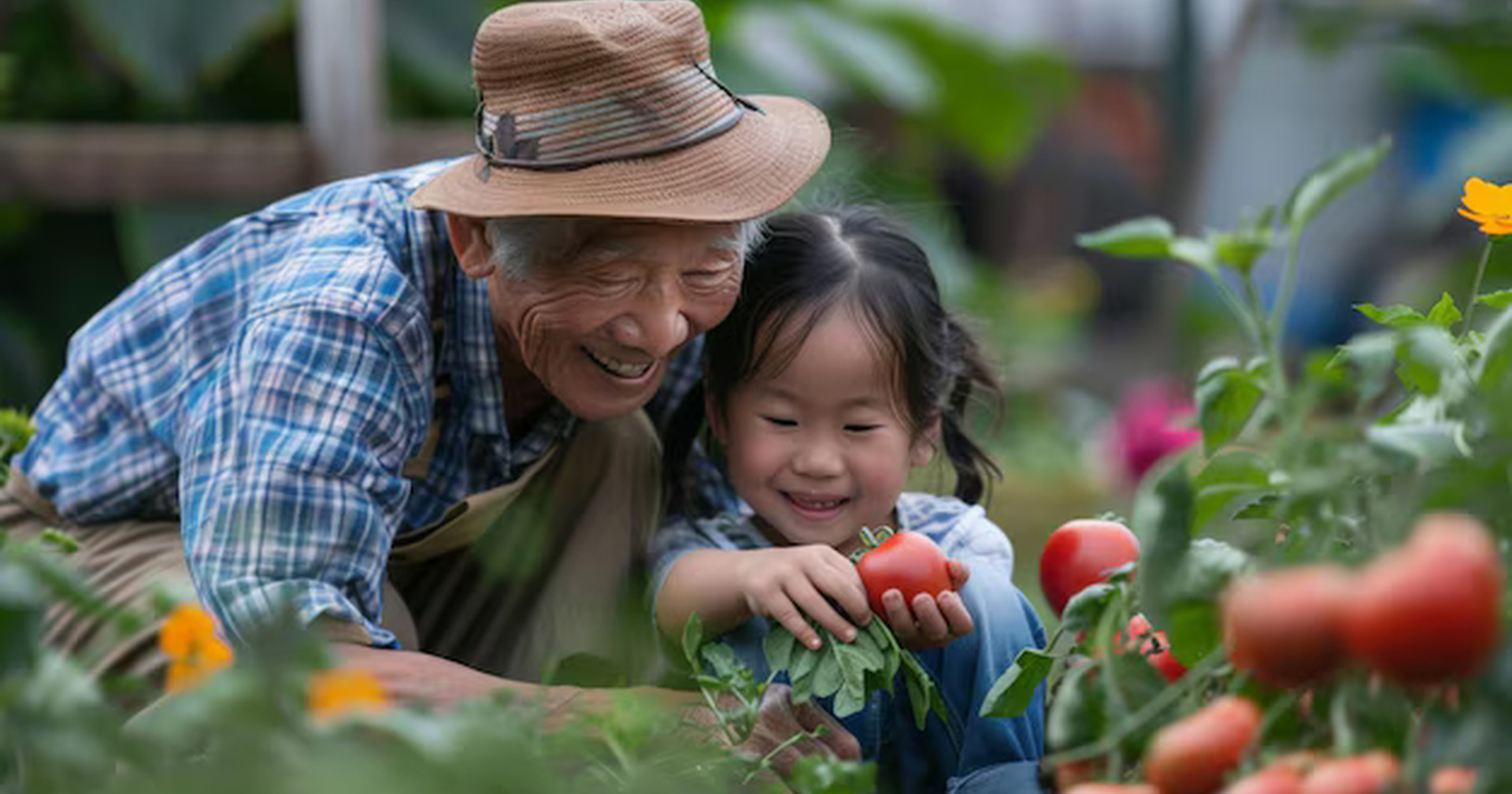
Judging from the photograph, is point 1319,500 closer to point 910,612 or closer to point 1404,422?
point 1404,422

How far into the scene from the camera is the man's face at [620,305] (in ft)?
5.60

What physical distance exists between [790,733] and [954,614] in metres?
0.19

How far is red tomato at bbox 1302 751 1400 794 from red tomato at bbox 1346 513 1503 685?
0.05m

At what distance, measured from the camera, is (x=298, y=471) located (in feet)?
5.38

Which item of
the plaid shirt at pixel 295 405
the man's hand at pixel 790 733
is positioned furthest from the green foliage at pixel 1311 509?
the plaid shirt at pixel 295 405

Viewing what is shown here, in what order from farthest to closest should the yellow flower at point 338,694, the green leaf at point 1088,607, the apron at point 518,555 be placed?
the apron at point 518,555
the green leaf at point 1088,607
the yellow flower at point 338,694

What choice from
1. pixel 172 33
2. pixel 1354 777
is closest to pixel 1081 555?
pixel 1354 777

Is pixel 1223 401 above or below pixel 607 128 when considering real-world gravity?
below

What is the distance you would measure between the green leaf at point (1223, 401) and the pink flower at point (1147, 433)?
6.72 ft

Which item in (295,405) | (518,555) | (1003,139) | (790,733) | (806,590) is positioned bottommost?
(1003,139)

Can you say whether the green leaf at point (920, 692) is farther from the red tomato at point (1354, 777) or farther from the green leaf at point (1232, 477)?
the red tomato at point (1354, 777)

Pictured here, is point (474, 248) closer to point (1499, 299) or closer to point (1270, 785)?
point (1499, 299)

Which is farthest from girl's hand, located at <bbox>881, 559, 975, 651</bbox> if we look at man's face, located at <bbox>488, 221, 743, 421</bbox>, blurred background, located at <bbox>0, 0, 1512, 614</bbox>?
blurred background, located at <bbox>0, 0, 1512, 614</bbox>

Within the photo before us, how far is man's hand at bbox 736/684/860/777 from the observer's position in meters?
1.57
